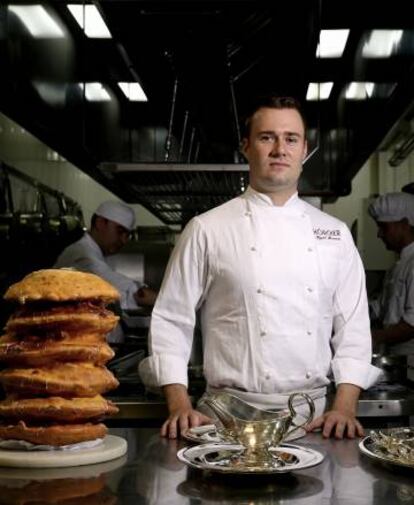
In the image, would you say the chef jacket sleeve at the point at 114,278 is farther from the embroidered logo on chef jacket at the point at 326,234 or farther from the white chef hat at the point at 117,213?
the embroidered logo on chef jacket at the point at 326,234

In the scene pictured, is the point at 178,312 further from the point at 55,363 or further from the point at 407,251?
the point at 407,251

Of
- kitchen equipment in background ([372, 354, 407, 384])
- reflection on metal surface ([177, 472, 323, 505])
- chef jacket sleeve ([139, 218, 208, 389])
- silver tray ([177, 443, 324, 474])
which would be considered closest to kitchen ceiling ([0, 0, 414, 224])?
chef jacket sleeve ([139, 218, 208, 389])

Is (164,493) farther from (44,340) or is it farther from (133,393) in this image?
(133,393)

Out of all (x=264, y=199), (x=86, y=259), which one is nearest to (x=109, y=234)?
(x=86, y=259)

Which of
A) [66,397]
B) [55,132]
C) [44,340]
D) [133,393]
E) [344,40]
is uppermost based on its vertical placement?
[344,40]

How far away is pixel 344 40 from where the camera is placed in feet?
12.8

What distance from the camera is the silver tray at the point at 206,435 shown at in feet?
5.09

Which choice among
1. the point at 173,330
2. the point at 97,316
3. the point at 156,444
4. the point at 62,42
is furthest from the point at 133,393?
the point at 62,42

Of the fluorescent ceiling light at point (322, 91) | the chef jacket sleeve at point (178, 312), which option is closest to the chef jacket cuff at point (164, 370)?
the chef jacket sleeve at point (178, 312)

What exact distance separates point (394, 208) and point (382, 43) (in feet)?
3.93

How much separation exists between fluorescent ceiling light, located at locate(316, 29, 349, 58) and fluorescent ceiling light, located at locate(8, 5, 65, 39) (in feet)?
4.34

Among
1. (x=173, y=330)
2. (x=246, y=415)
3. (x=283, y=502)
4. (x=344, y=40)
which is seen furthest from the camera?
(x=344, y=40)

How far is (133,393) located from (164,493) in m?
1.32

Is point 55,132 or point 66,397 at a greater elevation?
point 55,132
